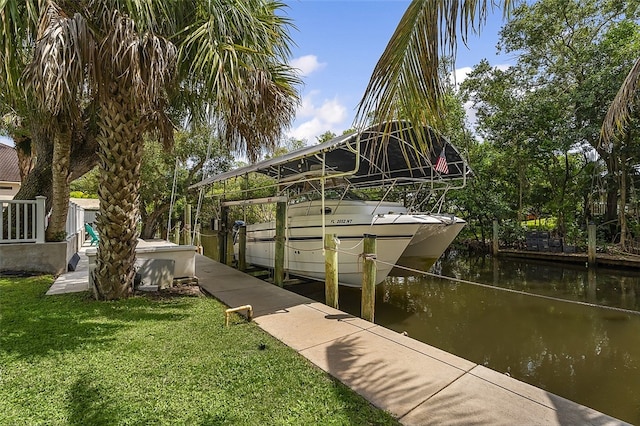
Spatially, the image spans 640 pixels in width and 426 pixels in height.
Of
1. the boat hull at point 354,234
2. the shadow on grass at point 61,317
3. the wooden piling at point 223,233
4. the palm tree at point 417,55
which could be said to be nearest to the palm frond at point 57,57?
the shadow on grass at point 61,317

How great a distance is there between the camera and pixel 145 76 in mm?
4000

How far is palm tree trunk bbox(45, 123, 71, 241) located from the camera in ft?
22.4

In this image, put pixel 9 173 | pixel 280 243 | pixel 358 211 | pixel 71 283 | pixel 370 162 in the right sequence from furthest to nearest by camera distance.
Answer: pixel 9 173 < pixel 280 243 < pixel 358 211 < pixel 370 162 < pixel 71 283

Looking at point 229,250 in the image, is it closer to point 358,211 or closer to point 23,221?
point 23,221

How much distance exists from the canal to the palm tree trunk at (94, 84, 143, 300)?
4.30 meters

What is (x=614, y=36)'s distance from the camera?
41.0 feet

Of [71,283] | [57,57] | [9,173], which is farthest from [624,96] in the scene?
[9,173]

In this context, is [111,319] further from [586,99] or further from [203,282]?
[586,99]

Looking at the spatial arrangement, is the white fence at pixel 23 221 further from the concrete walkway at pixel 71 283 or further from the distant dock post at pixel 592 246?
the distant dock post at pixel 592 246

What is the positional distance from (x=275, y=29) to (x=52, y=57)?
3.34 m

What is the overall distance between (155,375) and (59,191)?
6305 millimetres

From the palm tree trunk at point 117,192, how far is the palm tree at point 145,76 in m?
0.01

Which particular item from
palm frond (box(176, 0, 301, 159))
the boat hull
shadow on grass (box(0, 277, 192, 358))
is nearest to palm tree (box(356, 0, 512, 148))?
palm frond (box(176, 0, 301, 159))

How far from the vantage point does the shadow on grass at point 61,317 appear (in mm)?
3395
